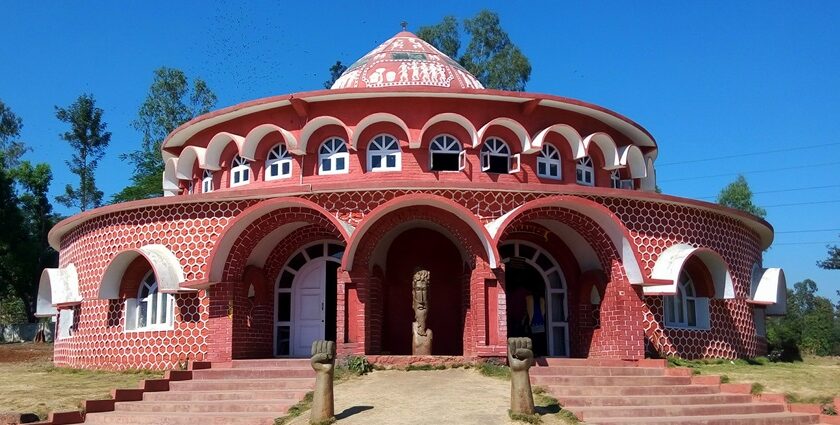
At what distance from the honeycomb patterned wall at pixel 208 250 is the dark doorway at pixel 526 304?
219 cm

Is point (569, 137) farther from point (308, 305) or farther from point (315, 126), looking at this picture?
point (308, 305)

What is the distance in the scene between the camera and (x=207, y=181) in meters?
19.3

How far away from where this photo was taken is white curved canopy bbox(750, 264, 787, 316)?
18.2m

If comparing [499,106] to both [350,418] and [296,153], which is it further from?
[350,418]

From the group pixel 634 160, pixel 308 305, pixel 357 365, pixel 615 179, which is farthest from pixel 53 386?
pixel 634 160

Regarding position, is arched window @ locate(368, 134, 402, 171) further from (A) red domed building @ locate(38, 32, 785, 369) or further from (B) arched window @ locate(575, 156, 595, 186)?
(B) arched window @ locate(575, 156, 595, 186)

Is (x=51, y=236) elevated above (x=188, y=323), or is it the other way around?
(x=51, y=236)

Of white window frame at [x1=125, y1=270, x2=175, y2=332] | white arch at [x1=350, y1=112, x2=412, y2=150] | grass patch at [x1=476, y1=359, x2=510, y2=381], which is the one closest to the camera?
grass patch at [x1=476, y1=359, x2=510, y2=381]

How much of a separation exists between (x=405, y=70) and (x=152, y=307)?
8.64 m

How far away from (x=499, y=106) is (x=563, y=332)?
5.09 metres

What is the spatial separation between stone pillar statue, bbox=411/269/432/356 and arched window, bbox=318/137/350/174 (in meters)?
3.67

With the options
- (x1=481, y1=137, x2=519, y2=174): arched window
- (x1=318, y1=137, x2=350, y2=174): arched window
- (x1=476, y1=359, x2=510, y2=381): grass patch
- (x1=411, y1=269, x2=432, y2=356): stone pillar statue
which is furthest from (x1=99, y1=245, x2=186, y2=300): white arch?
(x1=481, y1=137, x2=519, y2=174): arched window

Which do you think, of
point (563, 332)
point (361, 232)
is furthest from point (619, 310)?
point (361, 232)

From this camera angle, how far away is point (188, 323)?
1603 centimetres
